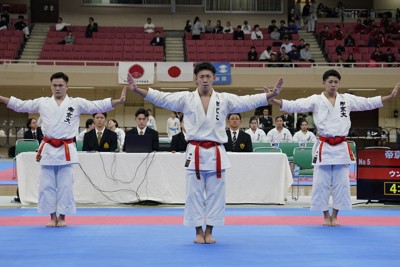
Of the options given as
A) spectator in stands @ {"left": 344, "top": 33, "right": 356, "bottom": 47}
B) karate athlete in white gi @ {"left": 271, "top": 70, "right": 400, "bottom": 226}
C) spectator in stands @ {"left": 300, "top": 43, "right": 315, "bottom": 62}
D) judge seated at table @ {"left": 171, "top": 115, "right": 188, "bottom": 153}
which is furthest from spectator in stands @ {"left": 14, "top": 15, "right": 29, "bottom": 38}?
karate athlete in white gi @ {"left": 271, "top": 70, "right": 400, "bottom": 226}

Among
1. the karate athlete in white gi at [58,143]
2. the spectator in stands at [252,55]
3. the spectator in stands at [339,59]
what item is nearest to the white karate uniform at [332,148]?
the karate athlete in white gi at [58,143]

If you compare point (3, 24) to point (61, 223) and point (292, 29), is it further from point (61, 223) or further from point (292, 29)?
point (61, 223)

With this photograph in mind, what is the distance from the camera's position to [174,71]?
24797mm

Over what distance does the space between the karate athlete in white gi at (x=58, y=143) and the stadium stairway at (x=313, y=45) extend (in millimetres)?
20703

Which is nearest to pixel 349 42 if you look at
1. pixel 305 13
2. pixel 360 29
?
pixel 360 29

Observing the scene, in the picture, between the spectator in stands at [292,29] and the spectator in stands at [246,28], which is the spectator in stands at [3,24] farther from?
the spectator in stands at [292,29]

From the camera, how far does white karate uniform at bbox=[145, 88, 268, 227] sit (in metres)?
6.87

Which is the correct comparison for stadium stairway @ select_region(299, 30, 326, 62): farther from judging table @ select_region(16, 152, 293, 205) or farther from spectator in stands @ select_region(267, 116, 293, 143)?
judging table @ select_region(16, 152, 293, 205)

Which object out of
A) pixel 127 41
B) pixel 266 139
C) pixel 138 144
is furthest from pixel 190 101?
pixel 127 41

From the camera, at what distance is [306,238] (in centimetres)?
708

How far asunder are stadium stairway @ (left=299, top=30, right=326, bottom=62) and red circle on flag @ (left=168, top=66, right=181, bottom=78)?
246 inches

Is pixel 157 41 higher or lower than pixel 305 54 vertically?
higher

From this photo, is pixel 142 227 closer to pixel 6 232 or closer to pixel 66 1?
pixel 6 232

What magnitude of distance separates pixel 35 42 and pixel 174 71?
7.30 m
